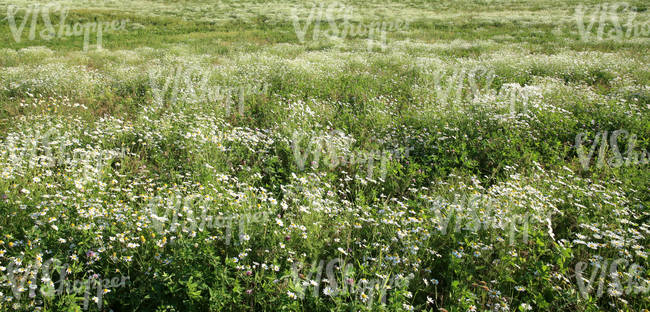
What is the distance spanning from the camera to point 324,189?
4.12 m

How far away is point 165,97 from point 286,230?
19.3 feet

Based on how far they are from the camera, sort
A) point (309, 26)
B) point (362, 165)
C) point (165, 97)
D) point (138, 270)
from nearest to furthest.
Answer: point (138, 270), point (362, 165), point (165, 97), point (309, 26)

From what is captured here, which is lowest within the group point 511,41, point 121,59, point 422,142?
point 422,142

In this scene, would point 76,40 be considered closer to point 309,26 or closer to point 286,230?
point 309,26

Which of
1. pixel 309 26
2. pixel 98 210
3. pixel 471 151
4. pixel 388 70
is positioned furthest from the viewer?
pixel 309 26

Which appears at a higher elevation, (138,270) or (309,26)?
(309,26)

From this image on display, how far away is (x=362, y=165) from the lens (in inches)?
194

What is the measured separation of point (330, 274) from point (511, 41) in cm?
2072

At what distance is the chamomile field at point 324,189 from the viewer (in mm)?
2635

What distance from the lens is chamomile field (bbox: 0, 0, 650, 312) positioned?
104 inches

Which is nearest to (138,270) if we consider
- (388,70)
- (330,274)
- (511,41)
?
(330,274)

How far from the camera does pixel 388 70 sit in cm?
1066

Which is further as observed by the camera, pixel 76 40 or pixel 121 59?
pixel 76 40

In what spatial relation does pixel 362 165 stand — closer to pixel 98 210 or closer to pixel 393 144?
pixel 393 144
